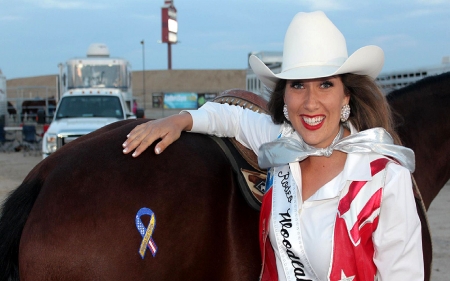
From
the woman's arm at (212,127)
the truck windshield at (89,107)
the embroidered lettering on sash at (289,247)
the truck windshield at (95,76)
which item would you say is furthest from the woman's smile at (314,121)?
the truck windshield at (95,76)

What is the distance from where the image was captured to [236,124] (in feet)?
7.72

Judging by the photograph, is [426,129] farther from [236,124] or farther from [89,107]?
[89,107]

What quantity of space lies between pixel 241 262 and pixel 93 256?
640mm

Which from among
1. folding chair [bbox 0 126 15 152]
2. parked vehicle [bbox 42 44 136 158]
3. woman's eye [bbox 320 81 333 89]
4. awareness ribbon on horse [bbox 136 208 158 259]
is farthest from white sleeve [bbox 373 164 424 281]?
folding chair [bbox 0 126 15 152]

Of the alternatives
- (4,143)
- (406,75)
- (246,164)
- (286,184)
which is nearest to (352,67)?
(286,184)

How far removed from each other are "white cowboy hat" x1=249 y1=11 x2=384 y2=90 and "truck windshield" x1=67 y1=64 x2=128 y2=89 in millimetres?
12913

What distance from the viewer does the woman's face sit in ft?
5.77

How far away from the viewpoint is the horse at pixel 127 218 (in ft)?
5.73

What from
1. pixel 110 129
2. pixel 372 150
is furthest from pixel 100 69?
pixel 372 150

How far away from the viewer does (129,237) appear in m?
1.78

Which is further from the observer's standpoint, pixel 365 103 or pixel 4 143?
pixel 4 143

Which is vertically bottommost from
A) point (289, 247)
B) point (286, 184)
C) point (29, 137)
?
point (29, 137)

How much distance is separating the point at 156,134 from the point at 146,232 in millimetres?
445

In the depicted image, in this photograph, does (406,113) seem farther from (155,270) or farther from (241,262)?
(155,270)
